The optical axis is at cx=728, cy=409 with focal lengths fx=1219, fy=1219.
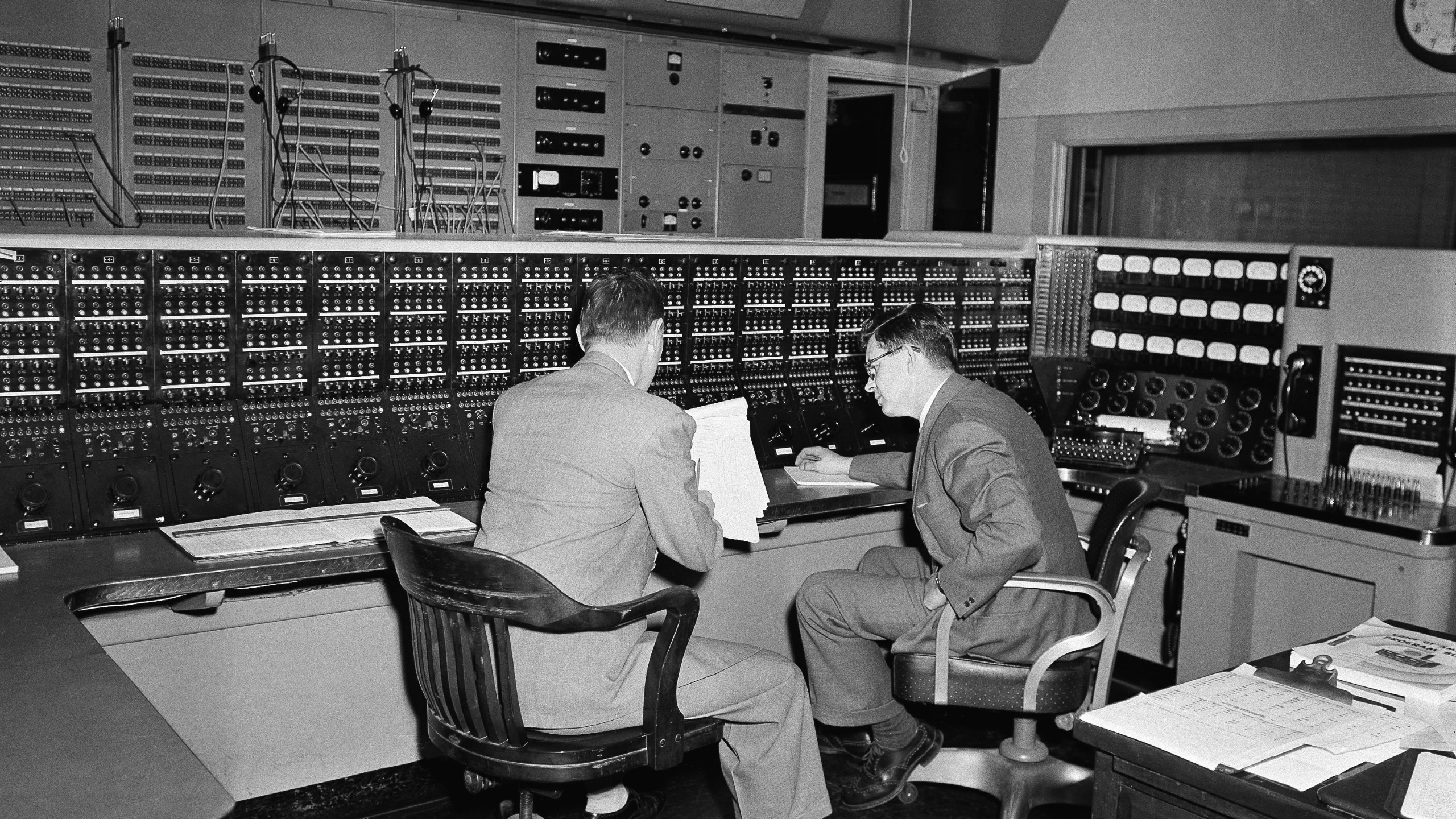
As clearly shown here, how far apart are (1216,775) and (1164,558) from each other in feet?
8.29

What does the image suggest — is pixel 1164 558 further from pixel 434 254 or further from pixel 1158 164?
pixel 434 254

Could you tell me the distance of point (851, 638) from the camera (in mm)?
2896

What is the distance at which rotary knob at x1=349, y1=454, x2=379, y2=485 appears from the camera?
118 inches

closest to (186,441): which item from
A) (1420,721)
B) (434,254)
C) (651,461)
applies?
(434,254)

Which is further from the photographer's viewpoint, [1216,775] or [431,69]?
[431,69]

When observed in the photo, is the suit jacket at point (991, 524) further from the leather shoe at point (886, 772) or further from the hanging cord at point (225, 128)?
the hanging cord at point (225, 128)

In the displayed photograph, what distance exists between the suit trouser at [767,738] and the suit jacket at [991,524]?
0.41m

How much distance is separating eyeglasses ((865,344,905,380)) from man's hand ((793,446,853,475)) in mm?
559

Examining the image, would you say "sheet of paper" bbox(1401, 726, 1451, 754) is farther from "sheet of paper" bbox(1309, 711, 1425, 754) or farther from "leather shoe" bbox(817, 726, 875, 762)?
"leather shoe" bbox(817, 726, 875, 762)

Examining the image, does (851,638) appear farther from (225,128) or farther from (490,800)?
(225,128)

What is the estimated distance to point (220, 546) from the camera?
99.3 inches

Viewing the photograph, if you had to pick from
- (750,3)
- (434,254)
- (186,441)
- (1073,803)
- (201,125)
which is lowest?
(1073,803)

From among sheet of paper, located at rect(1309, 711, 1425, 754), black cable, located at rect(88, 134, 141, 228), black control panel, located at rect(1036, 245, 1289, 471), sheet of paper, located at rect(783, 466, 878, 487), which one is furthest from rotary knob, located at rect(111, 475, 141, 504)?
black control panel, located at rect(1036, 245, 1289, 471)

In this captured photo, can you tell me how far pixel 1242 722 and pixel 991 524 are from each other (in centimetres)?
87
